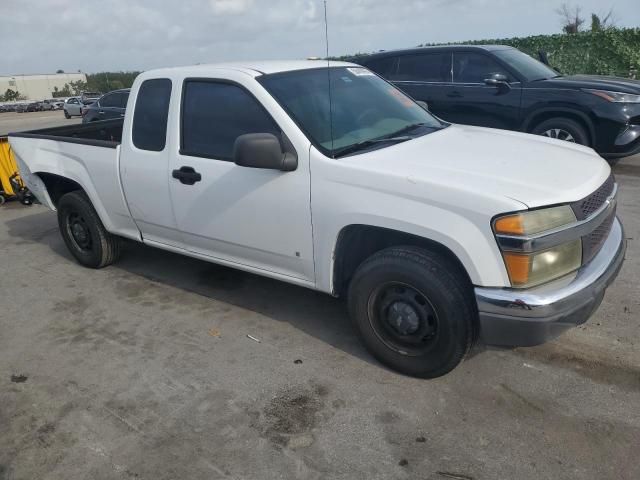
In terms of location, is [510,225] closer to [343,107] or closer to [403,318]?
[403,318]

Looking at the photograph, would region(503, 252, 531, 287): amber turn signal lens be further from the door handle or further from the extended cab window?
the extended cab window

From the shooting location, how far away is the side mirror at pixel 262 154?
3236 mm

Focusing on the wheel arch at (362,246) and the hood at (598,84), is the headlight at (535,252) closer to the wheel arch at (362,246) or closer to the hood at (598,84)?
the wheel arch at (362,246)

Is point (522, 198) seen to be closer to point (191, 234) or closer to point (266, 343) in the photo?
point (266, 343)

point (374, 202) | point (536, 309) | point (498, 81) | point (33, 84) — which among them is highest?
point (33, 84)

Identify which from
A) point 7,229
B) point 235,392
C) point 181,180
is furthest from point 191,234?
point 7,229

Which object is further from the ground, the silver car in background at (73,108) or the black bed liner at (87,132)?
the black bed liner at (87,132)

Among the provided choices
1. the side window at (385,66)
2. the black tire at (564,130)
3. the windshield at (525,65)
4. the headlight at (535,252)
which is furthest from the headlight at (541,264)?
the side window at (385,66)

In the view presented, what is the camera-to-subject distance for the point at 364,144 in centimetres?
350

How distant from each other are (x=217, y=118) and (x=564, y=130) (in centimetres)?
558

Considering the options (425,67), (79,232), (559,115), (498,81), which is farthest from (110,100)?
(559,115)

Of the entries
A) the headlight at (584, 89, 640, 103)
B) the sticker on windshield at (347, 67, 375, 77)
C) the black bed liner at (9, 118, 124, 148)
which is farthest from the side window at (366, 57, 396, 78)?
the sticker on windshield at (347, 67, 375, 77)

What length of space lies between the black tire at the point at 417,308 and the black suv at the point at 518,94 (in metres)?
5.53

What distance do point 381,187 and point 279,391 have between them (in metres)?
1.33
